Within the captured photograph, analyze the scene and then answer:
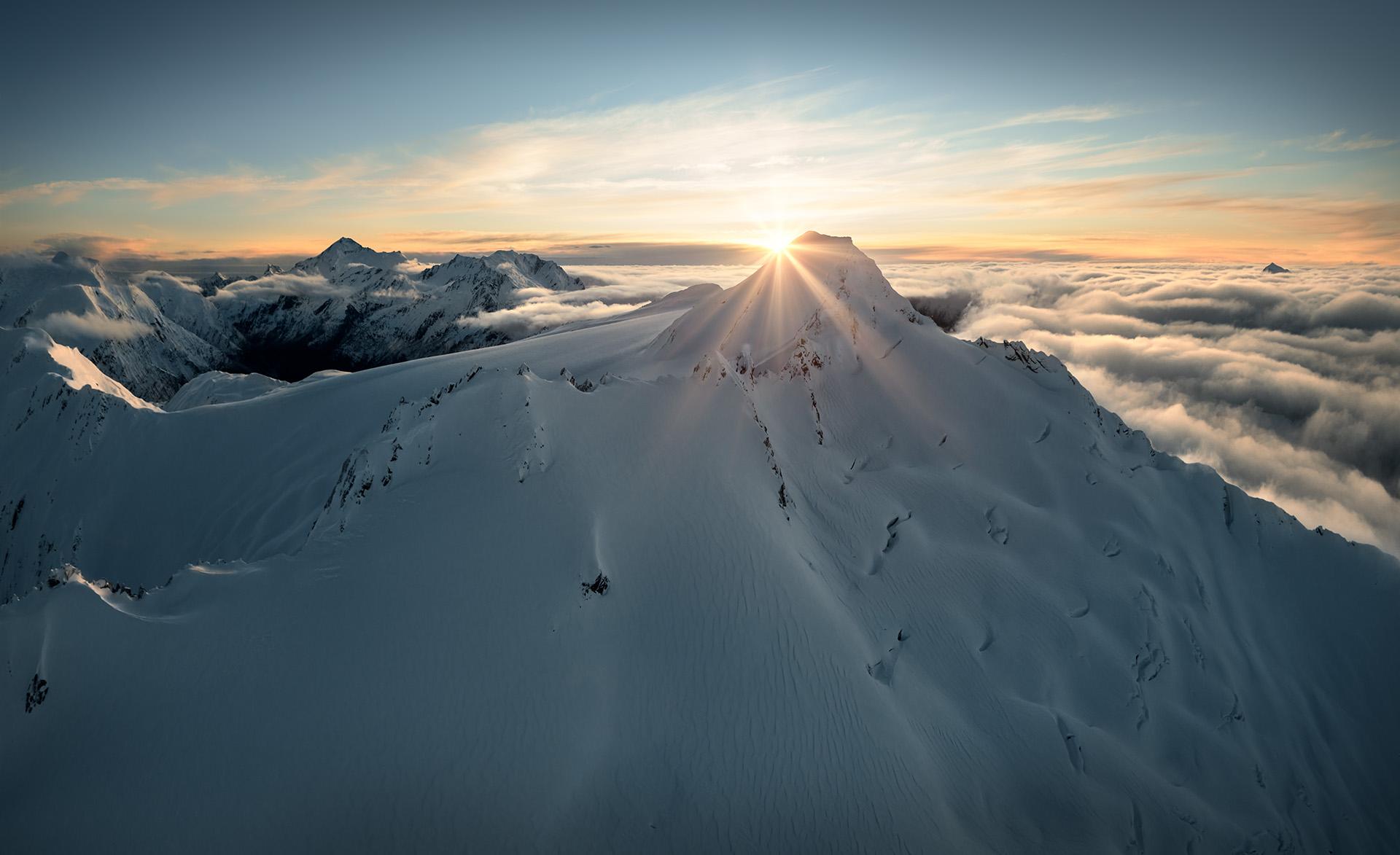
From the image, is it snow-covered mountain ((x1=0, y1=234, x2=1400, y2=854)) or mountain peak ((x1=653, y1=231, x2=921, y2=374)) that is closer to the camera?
snow-covered mountain ((x1=0, y1=234, x2=1400, y2=854))

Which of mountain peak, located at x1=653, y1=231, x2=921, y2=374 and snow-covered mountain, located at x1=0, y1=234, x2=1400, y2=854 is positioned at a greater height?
mountain peak, located at x1=653, y1=231, x2=921, y2=374

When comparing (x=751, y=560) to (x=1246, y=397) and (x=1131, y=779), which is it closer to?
(x=1131, y=779)

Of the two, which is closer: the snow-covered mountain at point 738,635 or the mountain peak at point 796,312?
the snow-covered mountain at point 738,635

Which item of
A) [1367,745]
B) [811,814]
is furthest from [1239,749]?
[811,814]

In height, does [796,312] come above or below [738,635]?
above

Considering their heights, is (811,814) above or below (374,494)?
below

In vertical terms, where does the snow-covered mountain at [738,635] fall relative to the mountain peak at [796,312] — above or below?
below

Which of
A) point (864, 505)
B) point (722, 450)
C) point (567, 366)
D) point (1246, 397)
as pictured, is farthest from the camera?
point (1246, 397)

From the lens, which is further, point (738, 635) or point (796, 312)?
point (796, 312)
